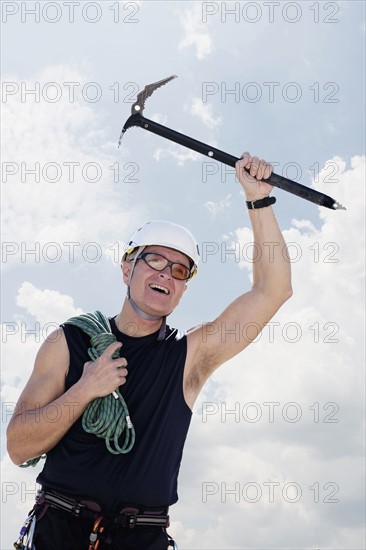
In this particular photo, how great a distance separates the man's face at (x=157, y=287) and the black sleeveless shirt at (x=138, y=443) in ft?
1.27

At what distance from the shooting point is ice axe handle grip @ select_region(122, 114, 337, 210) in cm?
654

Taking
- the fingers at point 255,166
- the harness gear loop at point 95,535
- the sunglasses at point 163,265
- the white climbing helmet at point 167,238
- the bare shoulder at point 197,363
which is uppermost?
the fingers at point 255,166

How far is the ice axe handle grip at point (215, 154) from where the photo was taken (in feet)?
21.4

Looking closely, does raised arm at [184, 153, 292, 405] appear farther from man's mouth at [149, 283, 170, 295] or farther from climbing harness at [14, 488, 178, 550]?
climbing harness at [14, 488, 178, 550]

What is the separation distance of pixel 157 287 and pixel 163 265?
279mm

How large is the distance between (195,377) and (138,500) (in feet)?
4.33

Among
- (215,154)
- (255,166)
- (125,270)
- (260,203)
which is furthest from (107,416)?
(215,154)

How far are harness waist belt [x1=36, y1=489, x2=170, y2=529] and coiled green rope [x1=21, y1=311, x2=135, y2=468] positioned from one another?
0.45m

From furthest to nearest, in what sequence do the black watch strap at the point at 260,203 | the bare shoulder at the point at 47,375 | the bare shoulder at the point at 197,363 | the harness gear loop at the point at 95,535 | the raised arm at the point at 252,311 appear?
the black watch strap at the point at 260,203
the raised arm at the point at 252,311
the bare shoulder at the point at 197,363
the bare shoulder at the point at 47,375
the harness gear loop at the point at 95,535

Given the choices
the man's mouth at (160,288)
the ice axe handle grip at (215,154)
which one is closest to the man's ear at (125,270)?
the man's mouth at (160,288)

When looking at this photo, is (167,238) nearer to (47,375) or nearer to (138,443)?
(47,375)

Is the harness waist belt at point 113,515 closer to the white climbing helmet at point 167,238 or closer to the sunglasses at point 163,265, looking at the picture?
the sunglasses at point 163,265

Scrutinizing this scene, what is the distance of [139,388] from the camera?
573 centimetres

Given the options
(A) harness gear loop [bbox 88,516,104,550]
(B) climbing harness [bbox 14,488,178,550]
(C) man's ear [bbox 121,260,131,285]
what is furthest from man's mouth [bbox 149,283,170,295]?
(A) harness gear loop [bbox 88,516,104,550]
